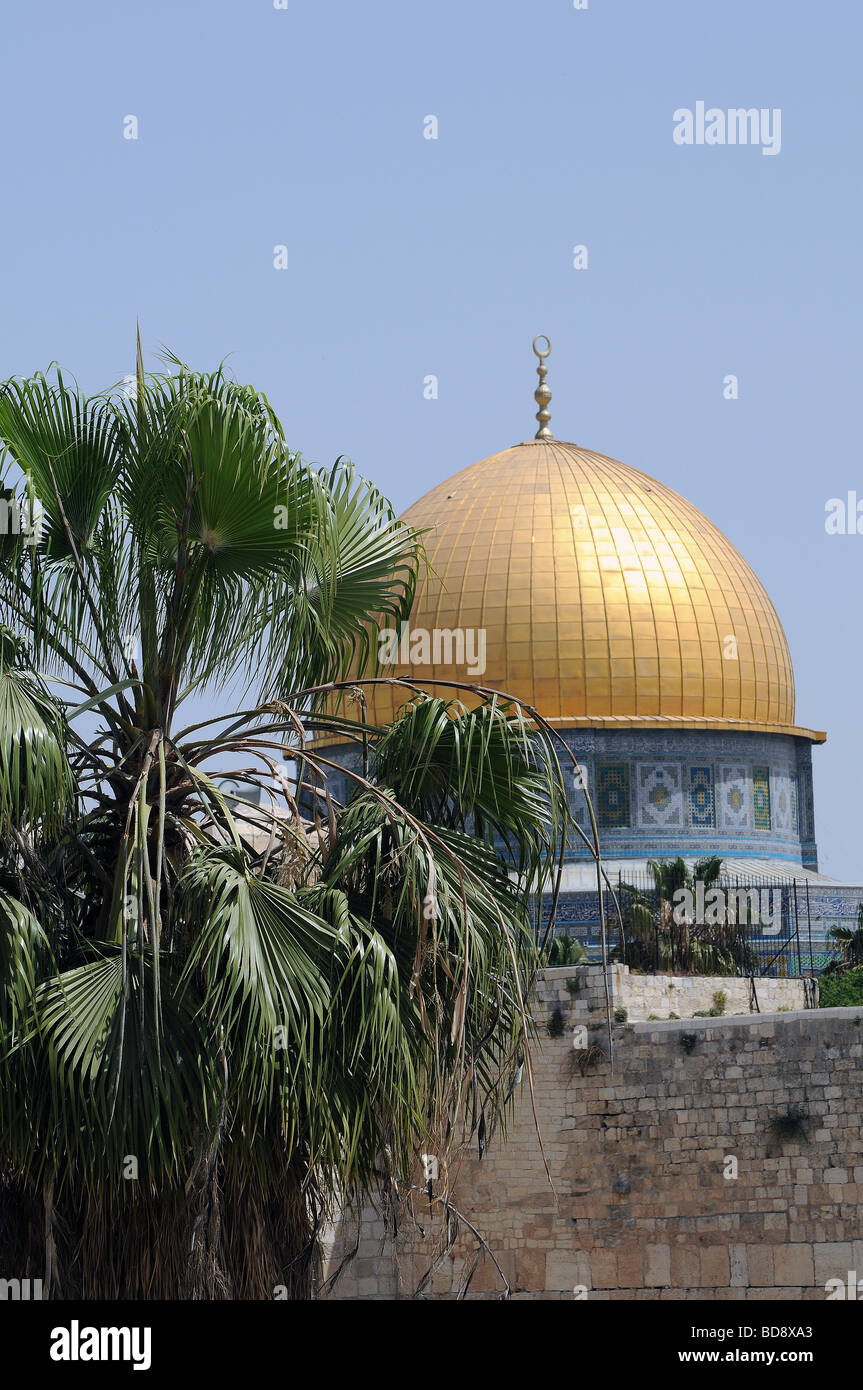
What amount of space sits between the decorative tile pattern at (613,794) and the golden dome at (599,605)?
0.63 meters

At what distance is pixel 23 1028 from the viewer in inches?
339

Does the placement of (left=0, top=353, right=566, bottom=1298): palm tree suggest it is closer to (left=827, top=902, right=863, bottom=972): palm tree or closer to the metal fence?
the metal fence

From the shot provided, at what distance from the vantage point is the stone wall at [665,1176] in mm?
14023

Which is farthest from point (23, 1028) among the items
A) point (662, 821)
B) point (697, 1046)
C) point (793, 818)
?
point (793, 818)

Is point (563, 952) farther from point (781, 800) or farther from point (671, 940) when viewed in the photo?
point (781, 800)

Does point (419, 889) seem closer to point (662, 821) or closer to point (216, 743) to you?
point (216, 743)

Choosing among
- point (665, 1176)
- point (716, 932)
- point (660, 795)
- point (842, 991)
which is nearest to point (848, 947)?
point (716, 932)

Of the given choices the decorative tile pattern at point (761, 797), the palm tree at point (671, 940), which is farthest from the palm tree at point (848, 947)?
the decorative tile pattern at point (761, 797)

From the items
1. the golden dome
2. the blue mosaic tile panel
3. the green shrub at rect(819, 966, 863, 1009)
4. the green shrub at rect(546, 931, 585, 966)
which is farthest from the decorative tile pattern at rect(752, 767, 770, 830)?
the green shrub at rect(819, 966, 863, 1009)

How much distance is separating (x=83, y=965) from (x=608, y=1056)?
701 centimetres

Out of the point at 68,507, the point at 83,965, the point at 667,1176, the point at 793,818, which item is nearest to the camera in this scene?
the point at 83,965

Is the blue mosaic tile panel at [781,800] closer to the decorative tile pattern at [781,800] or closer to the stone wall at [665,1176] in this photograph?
the decorative tile pattern at [781,800]

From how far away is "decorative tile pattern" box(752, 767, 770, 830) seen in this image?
89.5 feet

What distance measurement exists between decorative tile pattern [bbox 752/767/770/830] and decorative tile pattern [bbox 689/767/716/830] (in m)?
0.79
